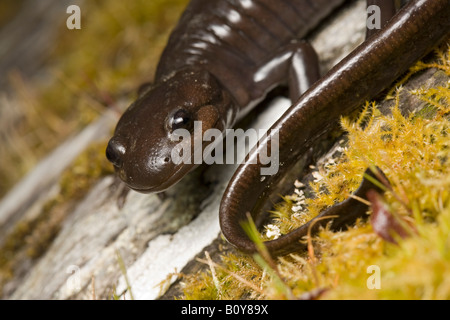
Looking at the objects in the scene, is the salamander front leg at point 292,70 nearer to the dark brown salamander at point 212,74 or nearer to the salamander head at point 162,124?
the dark brown salamander at point 212,74

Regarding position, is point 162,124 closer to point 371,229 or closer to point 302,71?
point 302,71

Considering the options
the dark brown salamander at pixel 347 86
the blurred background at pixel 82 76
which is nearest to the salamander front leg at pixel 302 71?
the dark brown salamander at pixel 347 86

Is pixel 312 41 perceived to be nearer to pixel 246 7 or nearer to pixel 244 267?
pixel 246 7

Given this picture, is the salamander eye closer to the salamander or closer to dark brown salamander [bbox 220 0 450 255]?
the salamander

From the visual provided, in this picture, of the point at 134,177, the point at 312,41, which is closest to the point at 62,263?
the point at 134,177

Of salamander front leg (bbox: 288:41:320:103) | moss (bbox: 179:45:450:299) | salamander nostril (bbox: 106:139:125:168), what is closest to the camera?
moss (bbox: 179:45:450:299)

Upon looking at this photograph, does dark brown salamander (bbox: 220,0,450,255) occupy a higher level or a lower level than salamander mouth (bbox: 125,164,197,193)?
higher

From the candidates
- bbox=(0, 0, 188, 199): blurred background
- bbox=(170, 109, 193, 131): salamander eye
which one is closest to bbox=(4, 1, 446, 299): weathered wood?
bbox=(170, 109, 193, 131): salamander eye
